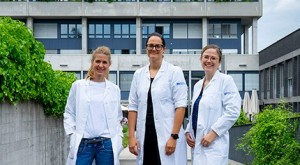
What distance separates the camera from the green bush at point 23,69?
6.58 meters

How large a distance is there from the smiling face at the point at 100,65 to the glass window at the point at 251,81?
48378mm

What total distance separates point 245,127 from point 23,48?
824 centimetres

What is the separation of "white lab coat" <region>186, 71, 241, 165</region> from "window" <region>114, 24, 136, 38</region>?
50580 mm

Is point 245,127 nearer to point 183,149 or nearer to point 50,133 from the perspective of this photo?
point 50,133

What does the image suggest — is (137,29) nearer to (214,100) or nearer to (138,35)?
(138,35)

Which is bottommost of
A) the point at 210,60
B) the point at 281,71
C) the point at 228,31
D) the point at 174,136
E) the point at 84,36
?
the point at 174,136

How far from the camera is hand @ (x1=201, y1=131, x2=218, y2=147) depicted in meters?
5.72

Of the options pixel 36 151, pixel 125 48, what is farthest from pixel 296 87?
pixel 36 151

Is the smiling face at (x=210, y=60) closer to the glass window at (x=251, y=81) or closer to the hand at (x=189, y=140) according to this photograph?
the hand at (x=189, y=140)

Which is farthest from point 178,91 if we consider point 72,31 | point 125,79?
point 72,31

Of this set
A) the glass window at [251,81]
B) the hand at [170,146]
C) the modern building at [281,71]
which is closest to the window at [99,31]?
the glass window at [251,81]

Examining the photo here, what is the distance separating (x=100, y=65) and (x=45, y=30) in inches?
2041

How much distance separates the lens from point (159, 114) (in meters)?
5.81

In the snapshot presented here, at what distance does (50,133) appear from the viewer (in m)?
10.1
